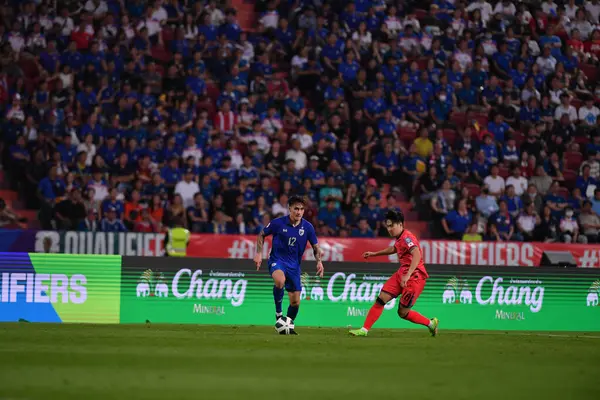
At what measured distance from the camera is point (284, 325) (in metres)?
16.8

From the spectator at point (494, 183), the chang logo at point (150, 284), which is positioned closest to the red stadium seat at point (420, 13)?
the spectator at point (494, 183)

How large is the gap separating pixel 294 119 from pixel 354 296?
22.0 ft

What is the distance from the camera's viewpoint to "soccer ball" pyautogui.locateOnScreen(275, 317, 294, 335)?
16.8 metres

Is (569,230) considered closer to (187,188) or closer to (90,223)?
(187,188)

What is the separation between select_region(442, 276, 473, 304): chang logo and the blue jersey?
5.98m

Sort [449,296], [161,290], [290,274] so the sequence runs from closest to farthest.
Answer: [290,274]
[161,290]
[449,296]

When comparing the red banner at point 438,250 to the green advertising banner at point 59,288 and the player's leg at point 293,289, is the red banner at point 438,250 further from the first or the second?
the player's leg at point 293,289

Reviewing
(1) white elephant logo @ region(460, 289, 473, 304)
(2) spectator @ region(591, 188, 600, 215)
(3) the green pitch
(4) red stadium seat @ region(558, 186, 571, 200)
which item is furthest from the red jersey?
(4) red stadium seat @ region(558, 186, 571, 200)

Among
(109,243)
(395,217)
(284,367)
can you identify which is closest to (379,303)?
(395,217)

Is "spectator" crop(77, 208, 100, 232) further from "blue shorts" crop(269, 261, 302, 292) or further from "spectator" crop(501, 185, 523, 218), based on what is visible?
"spectator" crop(501, 185, 523, 218)

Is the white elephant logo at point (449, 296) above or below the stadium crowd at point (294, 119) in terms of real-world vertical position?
below

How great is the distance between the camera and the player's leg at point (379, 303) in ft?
53.8

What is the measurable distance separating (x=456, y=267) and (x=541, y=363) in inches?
418

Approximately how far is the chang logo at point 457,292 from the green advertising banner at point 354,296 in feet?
0.07
